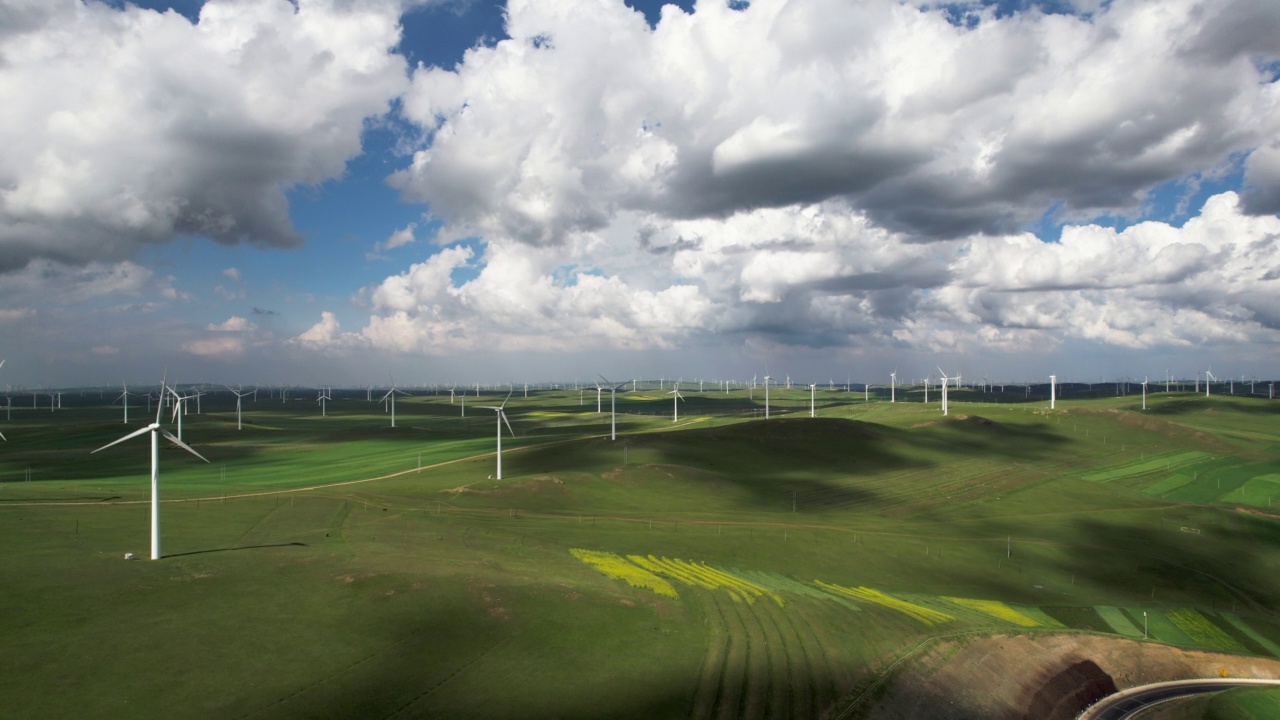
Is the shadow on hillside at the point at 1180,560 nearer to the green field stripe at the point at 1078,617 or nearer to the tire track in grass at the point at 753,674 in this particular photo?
the green field stripe at the point at 1078,617

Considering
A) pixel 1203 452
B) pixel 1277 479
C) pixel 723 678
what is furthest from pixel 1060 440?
pixel 723 678

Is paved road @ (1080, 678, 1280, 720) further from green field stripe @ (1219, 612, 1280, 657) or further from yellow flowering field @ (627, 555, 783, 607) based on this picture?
yellow flowering field @ (627, 555, 783, 607)

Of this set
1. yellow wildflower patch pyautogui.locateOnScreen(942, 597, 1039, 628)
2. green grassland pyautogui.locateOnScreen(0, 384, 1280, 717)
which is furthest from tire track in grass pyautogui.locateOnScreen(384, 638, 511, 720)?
yellow wildflower patch pyautogui.locateOnScreen(942, 597, 1039, 628)

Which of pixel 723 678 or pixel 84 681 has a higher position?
pixel 84 681

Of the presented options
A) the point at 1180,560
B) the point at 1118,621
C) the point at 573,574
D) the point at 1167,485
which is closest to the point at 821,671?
the point at 573,574

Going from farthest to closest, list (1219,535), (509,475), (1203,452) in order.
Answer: (1203,452), (509,475), (1219,535)

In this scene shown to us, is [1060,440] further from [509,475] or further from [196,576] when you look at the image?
[196,576]

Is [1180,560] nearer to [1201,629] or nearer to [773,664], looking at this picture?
[1201,629]
